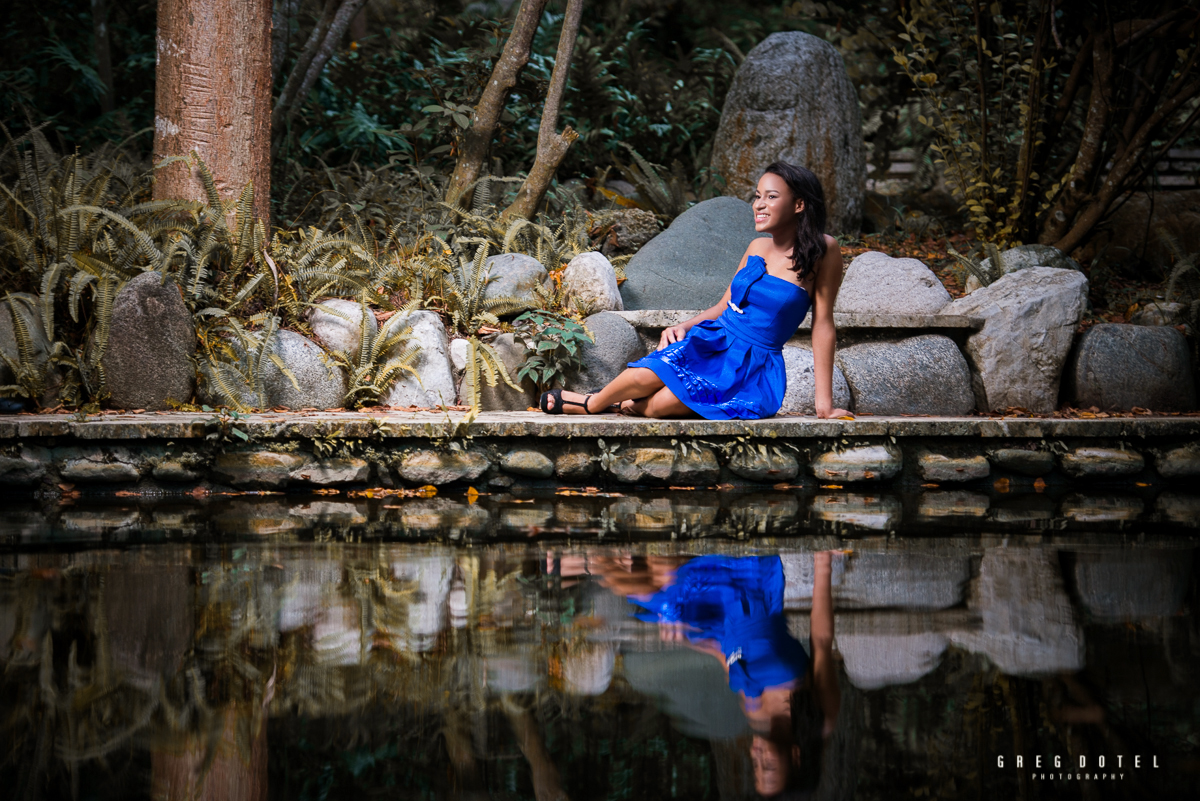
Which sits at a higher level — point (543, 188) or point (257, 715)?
point (543, 188)

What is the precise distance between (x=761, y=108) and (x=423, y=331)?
14.4ft

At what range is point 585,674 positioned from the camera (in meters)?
1.94

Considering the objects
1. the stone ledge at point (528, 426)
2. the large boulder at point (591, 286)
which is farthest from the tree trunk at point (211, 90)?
the large boulder at point (591, 286)

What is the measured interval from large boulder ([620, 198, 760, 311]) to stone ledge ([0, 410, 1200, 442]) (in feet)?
5.01

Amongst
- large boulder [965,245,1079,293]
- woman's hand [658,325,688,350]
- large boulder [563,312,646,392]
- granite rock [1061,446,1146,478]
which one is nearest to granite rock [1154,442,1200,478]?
granite rock [1061,446,1146,478]

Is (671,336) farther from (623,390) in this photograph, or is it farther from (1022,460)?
(1022,460)

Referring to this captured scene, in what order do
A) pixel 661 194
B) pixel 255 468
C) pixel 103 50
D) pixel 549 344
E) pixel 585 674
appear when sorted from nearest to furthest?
1. pixel 585 674
2. pixel 255 468
3. pixel 549 344
4. pixel 661 194
5. pixel 103 50

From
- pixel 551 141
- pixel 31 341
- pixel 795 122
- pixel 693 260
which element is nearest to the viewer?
pixel 31 341

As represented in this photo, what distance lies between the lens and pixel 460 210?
6.26 meters

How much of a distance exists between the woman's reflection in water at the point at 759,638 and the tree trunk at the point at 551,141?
4315mm

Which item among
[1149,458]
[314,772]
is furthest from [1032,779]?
[1149,458]

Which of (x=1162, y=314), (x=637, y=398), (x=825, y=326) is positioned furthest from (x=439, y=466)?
(x=1162, y=314)

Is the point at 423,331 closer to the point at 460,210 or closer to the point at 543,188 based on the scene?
the point at 460,210

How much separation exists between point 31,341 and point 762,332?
11.9ft
